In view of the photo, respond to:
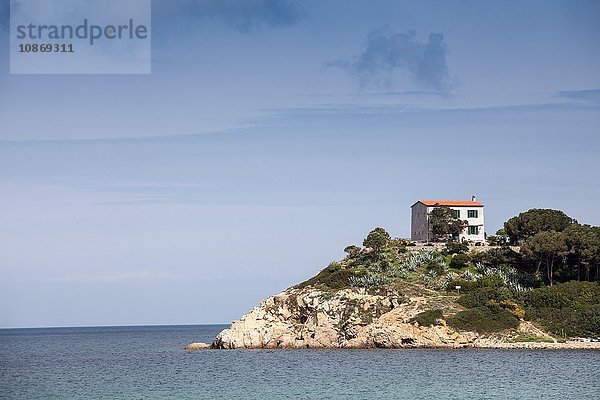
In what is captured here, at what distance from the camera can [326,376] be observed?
55.8 m

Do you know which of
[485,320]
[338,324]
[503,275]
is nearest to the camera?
[485,320]

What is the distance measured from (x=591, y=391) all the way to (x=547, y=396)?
306 cm

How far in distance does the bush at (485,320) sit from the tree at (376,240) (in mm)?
21699

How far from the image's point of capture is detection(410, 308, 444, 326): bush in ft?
251

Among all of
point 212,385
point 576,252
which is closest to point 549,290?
point 576,252

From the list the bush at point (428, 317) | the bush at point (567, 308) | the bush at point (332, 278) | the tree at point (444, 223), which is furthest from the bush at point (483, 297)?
the tree at point (444, 223)

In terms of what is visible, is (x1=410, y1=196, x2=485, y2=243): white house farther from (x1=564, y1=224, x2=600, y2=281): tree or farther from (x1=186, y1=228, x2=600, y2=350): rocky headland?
(x1=564, y1=224, x2=600, y2=281): tree

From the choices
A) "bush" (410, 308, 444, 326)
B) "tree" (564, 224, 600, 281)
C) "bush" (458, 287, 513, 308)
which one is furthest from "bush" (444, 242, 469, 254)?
"bush" (410, 308, 444, 326)

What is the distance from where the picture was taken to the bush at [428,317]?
3017 inches

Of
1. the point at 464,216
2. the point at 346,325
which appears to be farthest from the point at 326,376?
the point at 464,216

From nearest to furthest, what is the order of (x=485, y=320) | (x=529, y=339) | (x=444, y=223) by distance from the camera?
(x=529, y=339), (x=485, y=320), (x=444, y=223)

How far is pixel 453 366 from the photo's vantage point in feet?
197

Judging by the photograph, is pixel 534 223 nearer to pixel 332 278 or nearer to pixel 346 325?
pixel 332 278

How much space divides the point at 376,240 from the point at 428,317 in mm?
22217
